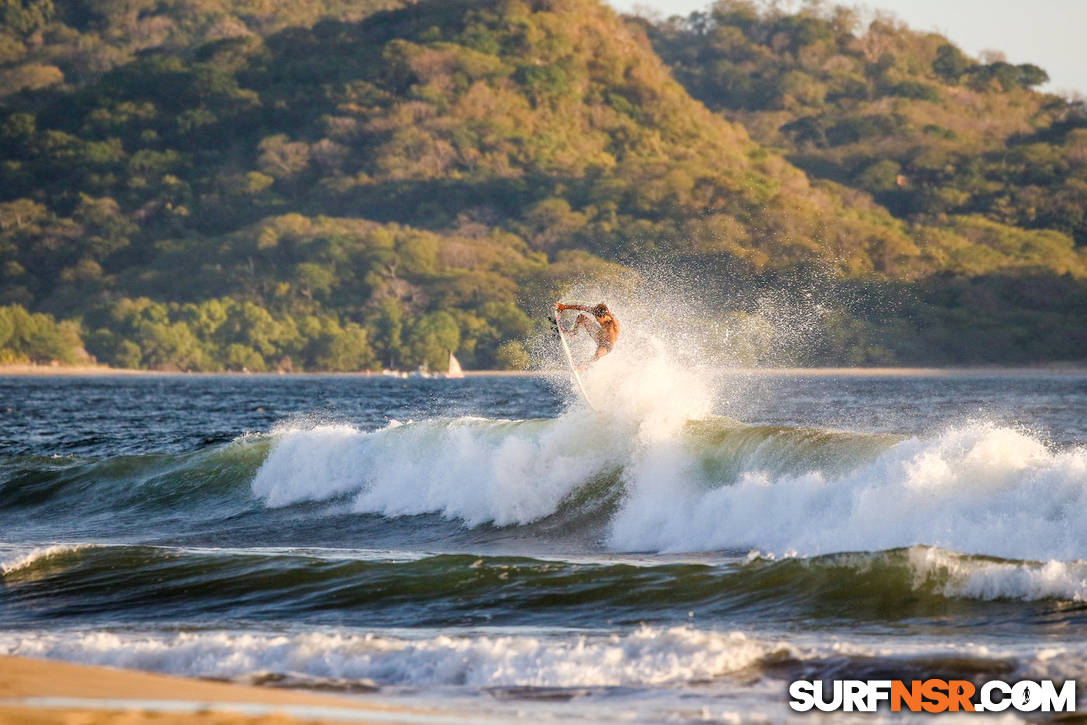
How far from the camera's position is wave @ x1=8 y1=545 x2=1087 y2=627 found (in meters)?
13.5

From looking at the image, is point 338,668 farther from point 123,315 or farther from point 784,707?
point 123,315

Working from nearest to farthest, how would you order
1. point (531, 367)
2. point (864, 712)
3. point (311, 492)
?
point (864, 712) < point (311, 492) < point (531, 367)

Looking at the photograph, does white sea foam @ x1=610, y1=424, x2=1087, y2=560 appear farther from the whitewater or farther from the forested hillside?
the forested hillside

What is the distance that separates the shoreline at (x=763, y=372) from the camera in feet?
468

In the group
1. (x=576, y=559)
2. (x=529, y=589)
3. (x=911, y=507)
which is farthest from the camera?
(x=576, y=559)

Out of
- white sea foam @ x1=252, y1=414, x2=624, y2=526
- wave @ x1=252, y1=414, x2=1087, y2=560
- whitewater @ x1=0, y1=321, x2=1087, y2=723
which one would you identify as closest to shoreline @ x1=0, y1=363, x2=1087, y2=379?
white sea foam @ x1=252, y1=414, x2=624, y2=526

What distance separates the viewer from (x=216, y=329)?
531ft

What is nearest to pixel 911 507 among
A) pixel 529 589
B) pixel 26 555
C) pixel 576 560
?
pixel 576 560

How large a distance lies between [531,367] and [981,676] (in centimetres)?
15059

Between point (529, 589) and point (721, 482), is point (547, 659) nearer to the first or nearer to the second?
point (529, 589)

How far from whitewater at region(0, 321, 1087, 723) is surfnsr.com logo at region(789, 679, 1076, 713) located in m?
0.26

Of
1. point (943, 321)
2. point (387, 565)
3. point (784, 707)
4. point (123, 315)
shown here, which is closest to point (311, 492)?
point (387, 565)

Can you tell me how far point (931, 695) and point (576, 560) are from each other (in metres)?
7.70

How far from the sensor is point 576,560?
17516 mm
